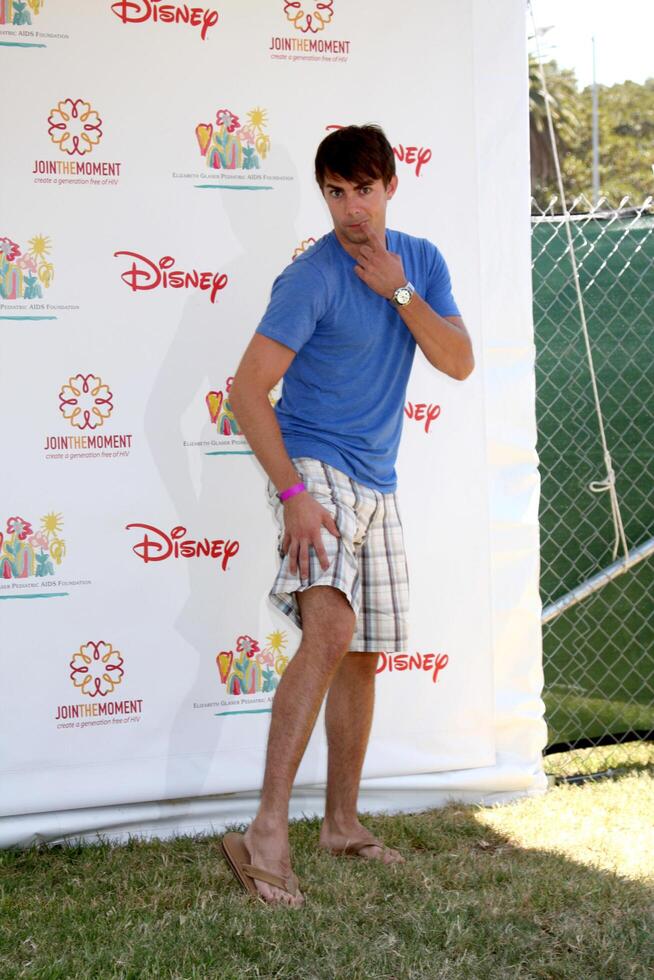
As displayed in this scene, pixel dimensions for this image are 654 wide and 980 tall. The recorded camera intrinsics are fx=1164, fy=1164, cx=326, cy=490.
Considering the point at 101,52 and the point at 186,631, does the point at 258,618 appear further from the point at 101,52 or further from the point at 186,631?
the point at 101,52

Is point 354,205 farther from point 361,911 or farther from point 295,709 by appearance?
point 361,911

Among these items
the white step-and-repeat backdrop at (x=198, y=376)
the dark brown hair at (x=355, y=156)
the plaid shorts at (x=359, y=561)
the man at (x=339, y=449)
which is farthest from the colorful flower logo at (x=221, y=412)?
the dark brown hair at (x=355, y=156)

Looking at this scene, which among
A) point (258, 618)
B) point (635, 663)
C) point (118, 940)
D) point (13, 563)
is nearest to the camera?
point (118, 940)

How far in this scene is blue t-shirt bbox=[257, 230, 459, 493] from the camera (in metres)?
3.03

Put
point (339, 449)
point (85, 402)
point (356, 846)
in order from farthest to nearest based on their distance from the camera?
point (85, 402) → point (356, 846) → point (339, 449)

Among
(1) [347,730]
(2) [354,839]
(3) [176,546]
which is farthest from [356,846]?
(3) [176,546]

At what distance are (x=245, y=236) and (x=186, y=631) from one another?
4.17ft

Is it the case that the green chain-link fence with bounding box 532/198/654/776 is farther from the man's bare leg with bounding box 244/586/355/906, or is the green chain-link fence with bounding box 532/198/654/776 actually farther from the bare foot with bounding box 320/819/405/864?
the man's bare leg with bounding box 244/586/355/906

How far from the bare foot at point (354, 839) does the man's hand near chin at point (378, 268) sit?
150 cm

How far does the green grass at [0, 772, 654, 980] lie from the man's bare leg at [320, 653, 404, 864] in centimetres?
12

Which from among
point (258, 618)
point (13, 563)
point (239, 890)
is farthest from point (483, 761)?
point (13, 563)

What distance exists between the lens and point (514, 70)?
3.96m

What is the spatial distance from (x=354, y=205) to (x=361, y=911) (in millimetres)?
1769

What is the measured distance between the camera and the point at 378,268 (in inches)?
120
